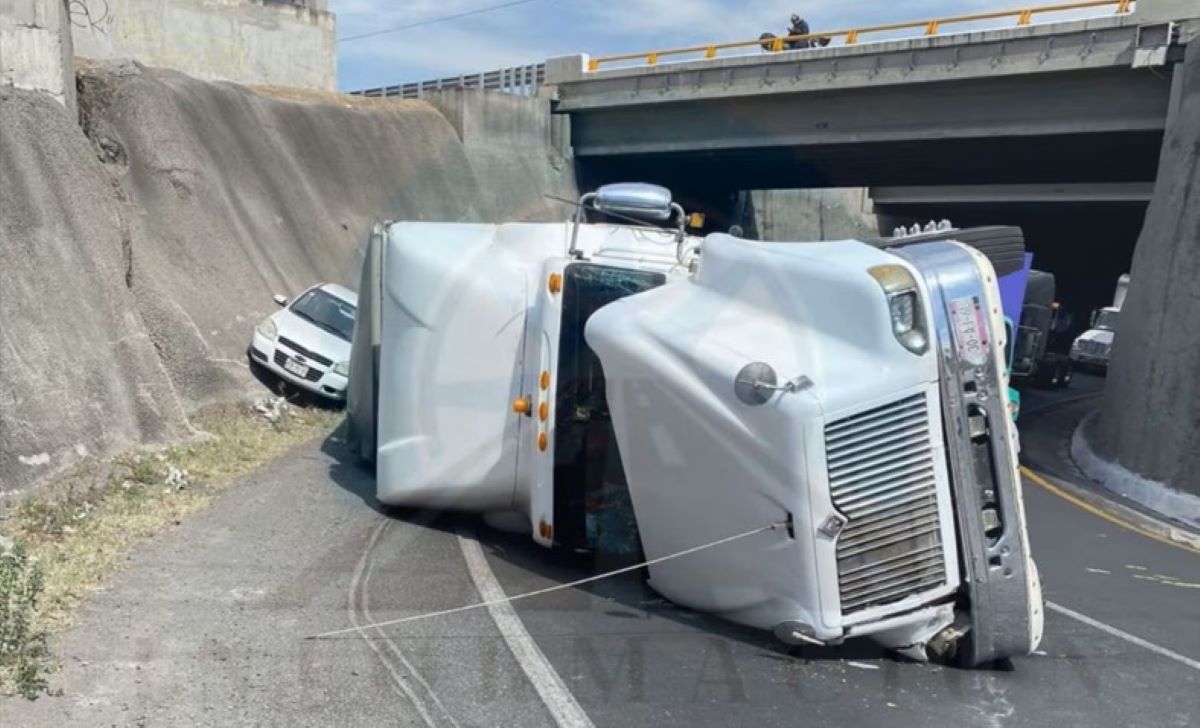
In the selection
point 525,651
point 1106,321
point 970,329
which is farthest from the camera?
point 1106,321

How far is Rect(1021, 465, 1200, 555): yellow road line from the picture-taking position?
10375 millimetres

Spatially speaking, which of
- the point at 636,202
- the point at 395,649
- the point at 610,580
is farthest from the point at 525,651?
the point at 636,202

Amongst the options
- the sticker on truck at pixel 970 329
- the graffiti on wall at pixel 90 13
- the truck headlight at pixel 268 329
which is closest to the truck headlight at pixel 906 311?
the sticker on truck at pixel 970 329

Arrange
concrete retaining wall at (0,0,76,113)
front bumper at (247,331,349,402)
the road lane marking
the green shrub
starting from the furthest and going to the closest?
front bumper at (247,331,349,402)
concrete retaining wall at (0,0,76,113)
the road lane marking
the green shrub

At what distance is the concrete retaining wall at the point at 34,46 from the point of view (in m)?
11.4

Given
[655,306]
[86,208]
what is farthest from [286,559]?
[86,208]

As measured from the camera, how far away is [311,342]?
13.8 meters

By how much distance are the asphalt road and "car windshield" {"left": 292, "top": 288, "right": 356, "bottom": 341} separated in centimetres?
710

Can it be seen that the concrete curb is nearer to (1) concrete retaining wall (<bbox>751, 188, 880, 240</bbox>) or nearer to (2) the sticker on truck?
(2) the sticker on truck

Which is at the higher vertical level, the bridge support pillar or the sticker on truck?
the sticker on truck

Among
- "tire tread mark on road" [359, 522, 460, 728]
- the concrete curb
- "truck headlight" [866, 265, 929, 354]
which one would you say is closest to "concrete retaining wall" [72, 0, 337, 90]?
"tire tread mark on road" [359, 522, 460, 728]

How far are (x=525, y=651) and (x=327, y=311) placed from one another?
10185 millimetres

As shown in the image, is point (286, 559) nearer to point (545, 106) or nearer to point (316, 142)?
point (316, 142)

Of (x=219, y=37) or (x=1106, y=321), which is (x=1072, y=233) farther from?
(x=219, y=37)
